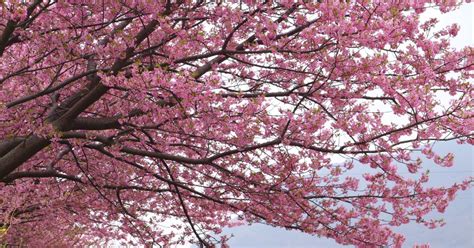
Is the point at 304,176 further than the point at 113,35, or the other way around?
the point at 113,35

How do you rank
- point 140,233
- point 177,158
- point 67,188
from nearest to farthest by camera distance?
point 177,158, point 140,233, point 67,188

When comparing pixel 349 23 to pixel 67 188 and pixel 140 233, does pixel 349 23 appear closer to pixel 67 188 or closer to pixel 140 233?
pixel 140 233

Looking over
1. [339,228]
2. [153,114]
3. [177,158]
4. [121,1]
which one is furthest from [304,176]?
[121,1]

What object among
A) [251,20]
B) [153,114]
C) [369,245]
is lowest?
[369,245]

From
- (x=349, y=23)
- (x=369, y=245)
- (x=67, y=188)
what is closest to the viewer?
(x=349, y=23)

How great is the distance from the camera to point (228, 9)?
6020 millimetres

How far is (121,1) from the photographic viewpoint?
5.91 metres

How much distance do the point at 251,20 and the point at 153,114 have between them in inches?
69.7

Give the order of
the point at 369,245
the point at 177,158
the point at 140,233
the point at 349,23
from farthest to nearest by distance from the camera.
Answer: the point at 140,233, the point at 369,245, the point at 177,158, the point at 349,23

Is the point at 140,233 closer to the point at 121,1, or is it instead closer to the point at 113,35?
the point at 113,35

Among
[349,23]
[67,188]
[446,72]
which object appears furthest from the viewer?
[67,188]

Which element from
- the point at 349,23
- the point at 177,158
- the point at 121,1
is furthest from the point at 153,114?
the point at 349,23

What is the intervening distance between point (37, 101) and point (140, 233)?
3380mm

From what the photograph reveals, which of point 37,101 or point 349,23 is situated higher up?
point 37,101
